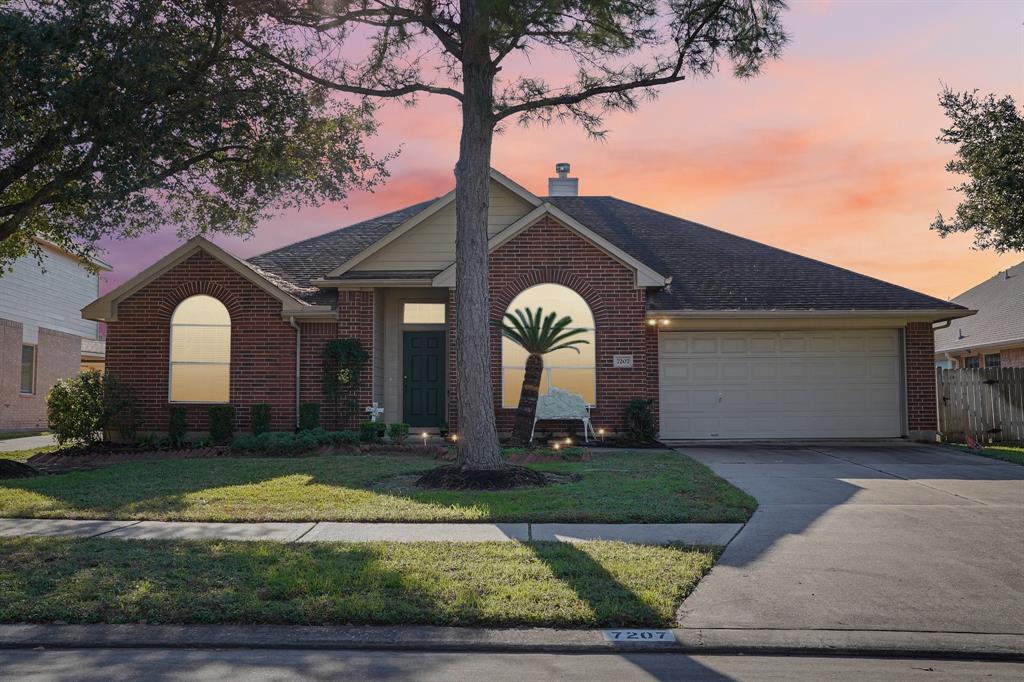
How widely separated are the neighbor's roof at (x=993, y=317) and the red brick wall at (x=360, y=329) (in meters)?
21.1

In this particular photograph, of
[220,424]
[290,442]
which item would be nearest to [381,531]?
[290,442]

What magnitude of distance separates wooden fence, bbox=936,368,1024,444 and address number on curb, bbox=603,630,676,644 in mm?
15703

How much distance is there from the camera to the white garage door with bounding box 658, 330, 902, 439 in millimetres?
16922

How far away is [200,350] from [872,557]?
13907mm

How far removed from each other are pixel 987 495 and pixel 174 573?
908cm

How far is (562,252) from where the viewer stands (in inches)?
645

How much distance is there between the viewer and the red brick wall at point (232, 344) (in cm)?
1634

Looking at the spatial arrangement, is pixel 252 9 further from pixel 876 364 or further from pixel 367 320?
pixel 876 364

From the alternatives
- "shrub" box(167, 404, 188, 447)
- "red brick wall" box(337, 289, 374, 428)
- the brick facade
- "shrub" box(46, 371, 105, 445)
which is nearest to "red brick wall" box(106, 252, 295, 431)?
"shrub" box(167, 404, 188, 447)

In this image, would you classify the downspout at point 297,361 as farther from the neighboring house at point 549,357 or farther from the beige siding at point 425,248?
the beige siding at point 425,248

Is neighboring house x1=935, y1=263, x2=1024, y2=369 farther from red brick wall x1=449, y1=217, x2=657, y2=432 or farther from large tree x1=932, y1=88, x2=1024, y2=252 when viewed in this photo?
red brick wall x1=449, y1=217, x2=657, y2=432

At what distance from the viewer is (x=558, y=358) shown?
16.3m

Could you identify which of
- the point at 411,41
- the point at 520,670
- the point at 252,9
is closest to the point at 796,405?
the point at 411,41

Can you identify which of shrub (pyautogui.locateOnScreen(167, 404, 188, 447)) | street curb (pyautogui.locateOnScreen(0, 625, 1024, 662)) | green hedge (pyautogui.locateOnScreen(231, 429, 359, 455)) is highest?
shrub (pyautogui.locateOnScreen(167, 404, 188, 447))
